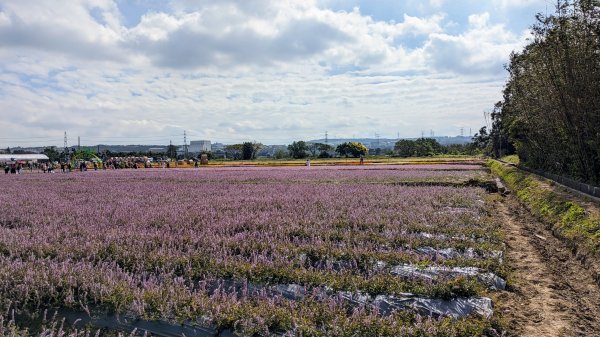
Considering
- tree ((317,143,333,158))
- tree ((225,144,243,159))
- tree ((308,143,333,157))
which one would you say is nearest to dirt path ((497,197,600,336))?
tree ((317,143,333,158))

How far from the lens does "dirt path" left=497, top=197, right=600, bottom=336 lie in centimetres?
504

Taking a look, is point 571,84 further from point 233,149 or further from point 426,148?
point 233,149

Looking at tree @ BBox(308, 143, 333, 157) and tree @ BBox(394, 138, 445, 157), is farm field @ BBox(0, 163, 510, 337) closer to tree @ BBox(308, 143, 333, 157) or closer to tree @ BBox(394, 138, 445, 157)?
tree @ BBox(394, 138, 445, 157)

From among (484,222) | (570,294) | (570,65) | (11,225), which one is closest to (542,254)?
(484,222)

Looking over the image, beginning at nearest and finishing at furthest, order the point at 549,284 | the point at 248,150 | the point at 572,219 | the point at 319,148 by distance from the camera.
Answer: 1. the point at 549,284
2. the point at 572,219
3. the point at 248,150
4. the point at 319,148

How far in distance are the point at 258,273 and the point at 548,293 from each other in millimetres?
4094

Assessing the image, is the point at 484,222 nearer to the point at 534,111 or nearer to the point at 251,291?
the point at 251,291

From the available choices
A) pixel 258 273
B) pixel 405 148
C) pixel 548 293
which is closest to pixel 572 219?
pixel 548 293

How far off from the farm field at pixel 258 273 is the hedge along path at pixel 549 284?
1.06ft

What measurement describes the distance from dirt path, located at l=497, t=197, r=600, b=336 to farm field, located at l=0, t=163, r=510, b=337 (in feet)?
1.02

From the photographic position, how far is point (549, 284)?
21.8ft

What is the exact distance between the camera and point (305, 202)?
13891 mm

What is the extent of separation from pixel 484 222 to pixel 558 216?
2.70 metres

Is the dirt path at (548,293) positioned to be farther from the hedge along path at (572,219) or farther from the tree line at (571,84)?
the tree line at (571,84)
